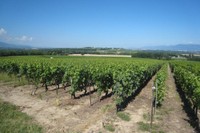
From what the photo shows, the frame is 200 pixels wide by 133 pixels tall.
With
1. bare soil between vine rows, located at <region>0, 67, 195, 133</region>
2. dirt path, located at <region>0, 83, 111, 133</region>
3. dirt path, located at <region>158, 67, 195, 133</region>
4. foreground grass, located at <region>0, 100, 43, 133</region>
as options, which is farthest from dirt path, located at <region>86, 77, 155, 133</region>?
foreground grass, located at <region>0, 100, 43, 133</region>

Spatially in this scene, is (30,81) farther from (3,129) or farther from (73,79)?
(3,129)

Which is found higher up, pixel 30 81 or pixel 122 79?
pixel 122 79

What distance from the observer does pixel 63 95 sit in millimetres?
19188

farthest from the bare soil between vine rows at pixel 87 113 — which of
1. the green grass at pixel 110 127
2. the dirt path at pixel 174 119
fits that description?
the green grass at pixel 110 127

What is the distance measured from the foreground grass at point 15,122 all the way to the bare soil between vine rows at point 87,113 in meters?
0.47

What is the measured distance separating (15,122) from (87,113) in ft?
14.6

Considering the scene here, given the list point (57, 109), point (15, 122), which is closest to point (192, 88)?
point (57, 109)

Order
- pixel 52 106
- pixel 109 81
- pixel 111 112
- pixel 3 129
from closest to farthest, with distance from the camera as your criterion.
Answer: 1. pixel 3 129
2. pixel 111 112
3. pixel 52 106
4. pixel 109 81

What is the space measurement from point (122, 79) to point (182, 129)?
217 inches

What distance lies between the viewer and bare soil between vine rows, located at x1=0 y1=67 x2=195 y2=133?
11.6 meters

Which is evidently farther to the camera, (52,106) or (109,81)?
(109,81)

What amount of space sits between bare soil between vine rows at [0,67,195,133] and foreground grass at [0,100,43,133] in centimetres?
47

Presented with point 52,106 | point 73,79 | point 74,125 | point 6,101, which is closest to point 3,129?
point 74,125

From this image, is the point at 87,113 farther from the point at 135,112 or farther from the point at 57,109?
the point at 135,112
